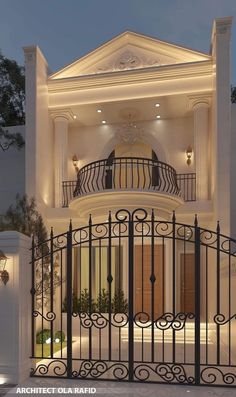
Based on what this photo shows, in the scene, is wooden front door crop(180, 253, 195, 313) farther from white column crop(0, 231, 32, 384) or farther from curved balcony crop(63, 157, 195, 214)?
white column crop(0, 231, 32, 384)

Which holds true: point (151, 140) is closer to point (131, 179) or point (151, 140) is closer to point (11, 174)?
point (131, 179)

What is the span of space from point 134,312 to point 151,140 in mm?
5408

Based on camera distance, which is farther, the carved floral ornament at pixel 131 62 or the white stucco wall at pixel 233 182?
the carved floral ornament at pixel 131 62

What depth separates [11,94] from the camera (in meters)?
18.6

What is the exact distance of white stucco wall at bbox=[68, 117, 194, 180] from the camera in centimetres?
1273

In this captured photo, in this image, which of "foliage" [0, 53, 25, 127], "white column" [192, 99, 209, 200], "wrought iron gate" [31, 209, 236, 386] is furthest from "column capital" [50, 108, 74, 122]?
"foliage" [0, 53, 25, 127]

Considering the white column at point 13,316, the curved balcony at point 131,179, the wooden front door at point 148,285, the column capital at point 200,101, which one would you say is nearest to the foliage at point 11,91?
the curved balcony at point 131,179

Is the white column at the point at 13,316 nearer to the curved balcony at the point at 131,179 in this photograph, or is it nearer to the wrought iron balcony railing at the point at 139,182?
the curved balcony at the point at 131,179

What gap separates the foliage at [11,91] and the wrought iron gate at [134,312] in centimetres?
791

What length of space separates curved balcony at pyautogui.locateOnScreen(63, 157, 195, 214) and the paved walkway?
17.5ft

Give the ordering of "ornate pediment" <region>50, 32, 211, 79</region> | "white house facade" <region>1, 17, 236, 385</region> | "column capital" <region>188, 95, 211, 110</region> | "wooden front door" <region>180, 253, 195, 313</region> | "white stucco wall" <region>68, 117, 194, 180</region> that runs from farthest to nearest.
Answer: "white stucco wall" <region>68, 117, 194, 180</region>
"wooden front door" <region>180, 253, 195, 313</region>
"ornate pediment" <region>50, 32, 211, 79</region>
"column capital" <region>188, 95, 211, 110</region>
"white house facade" <region>1, 17, 236, 385</region>

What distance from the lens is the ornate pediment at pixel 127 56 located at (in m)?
11.7

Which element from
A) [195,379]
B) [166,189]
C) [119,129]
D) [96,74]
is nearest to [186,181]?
[166,189]

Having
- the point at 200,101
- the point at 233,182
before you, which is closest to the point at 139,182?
the point at 233,182
